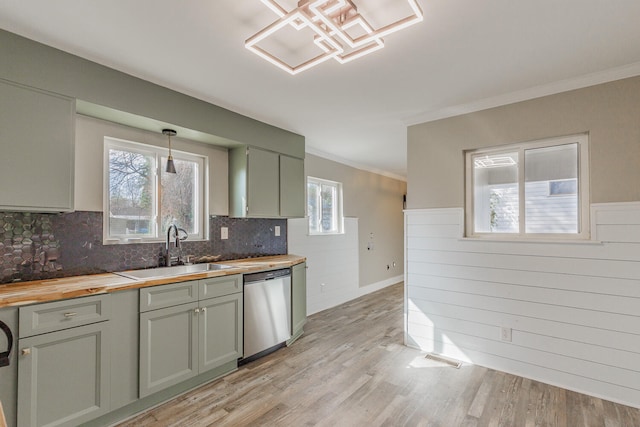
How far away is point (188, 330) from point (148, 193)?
1282 millimetres

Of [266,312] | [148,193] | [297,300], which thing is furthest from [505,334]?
[148,193]

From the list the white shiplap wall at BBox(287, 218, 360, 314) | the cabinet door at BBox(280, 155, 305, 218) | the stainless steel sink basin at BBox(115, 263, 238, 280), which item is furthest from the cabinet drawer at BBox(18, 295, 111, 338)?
the white shiplap wall at BBox(287, 218, 360, 314)

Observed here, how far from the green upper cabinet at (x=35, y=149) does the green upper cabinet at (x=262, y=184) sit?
1474 mm

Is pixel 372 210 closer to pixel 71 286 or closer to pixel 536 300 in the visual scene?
pixel 536 300

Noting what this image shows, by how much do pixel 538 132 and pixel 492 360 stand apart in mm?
2043

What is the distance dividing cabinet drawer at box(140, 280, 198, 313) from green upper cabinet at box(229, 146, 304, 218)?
1067mm

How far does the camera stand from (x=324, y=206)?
16.4ft

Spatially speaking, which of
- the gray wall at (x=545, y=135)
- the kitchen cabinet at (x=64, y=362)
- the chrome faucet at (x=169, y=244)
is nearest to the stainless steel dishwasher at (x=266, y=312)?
the chrome faucet at (x=169, y=244)

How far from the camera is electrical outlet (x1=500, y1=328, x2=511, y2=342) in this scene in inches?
107

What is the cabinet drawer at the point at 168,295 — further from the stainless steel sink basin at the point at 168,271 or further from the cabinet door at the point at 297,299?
the cabinet door at the point at 297,299

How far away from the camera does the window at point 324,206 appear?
474 centimetres

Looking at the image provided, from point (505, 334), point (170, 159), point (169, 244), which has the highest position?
point (170, 159)

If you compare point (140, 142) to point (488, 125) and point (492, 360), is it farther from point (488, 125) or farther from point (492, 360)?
point (492, 360)

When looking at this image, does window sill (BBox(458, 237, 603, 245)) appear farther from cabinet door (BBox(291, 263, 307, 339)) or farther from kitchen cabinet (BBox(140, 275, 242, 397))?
kitchen cabinet (BBox(140, 275, 242, 397))
